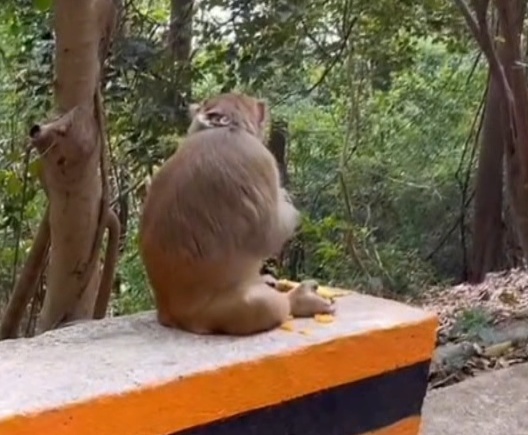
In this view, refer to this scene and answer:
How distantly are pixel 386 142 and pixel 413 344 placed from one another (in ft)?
18.3

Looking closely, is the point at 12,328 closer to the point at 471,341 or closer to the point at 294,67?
the point at 471,341

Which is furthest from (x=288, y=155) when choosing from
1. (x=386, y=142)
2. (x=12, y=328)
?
(x=12, y=328)

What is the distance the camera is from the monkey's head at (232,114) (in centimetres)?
246

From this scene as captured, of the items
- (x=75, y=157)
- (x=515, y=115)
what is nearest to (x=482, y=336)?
(x=515, y=115)

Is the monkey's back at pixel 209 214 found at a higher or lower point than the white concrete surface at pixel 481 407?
higher

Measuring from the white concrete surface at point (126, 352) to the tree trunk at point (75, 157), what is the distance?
1.98ft

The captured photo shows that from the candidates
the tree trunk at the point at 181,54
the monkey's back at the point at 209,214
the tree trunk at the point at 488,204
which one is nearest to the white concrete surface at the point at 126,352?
the monkey's back at the point at 209,214

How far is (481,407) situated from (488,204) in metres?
4.52

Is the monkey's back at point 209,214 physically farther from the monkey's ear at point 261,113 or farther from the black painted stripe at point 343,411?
the black painted stripe at point 343,411

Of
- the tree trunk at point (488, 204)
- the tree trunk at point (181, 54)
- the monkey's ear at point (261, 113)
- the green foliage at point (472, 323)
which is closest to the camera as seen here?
the monkey's ear at point (261, 113)

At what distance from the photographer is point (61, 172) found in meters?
2.98

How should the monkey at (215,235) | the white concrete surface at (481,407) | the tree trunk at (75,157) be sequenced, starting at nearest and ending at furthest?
the monkey at (215,235), the tree trunk at (75,157), the white concrete surface at (481,407)

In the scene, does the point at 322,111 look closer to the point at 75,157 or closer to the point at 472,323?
the point at 472,323

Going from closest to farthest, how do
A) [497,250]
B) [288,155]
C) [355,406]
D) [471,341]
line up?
→ [355,406]
[471,341]
[288,155]
[497,250]
